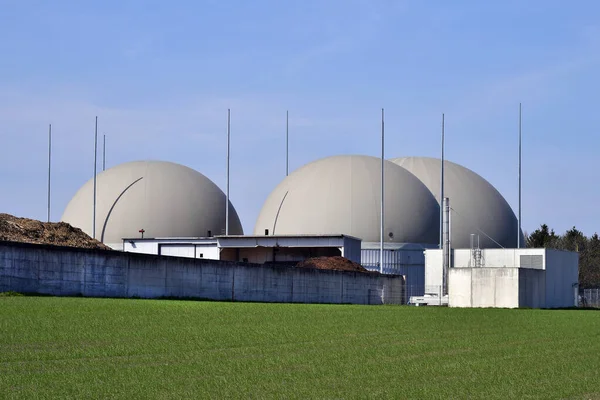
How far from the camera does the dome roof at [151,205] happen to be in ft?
185

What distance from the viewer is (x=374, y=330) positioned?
18422mm

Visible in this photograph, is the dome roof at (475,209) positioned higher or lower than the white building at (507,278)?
higher

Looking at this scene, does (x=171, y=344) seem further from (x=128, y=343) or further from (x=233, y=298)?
(x=233, y=298)

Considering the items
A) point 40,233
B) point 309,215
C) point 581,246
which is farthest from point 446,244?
point 581,246

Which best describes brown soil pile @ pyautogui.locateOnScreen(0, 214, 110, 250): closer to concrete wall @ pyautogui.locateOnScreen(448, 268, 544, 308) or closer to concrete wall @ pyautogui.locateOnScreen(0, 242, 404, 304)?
concrete wall @ pyautogui.locateOnScreen(0, 242, 404, 304)

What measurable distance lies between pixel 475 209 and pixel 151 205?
20072 mm

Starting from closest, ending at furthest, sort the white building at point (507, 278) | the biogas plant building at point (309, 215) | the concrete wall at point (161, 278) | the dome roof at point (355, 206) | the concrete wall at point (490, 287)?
1. the concrete wall at point (161, 278)
2. the concrete wall at point (490, 287)
3. the white building at point (507, 278)
4. the biogas plant building at point (309, 215)
5. the dome roof at point (355, 206)

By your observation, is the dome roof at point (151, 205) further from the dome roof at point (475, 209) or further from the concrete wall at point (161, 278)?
the concrete wall at point (161, 278)

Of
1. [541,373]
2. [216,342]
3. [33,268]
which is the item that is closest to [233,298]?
[33,268]

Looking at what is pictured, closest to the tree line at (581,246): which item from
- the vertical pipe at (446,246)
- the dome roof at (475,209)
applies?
the dome roof at (475,209)

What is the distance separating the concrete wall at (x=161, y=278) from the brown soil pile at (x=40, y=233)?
12.8 feet

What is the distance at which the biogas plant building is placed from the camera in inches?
2014

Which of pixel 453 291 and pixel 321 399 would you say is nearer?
pixel 321 399

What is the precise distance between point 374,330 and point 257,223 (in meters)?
38.1
